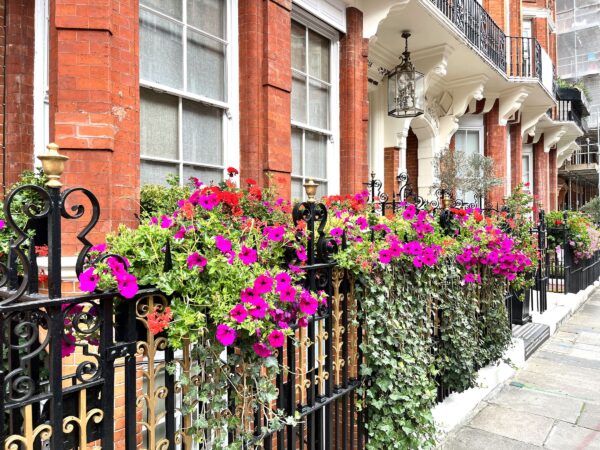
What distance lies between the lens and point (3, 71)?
332cm

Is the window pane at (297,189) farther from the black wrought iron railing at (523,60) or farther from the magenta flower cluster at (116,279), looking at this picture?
the black wrought iron railing at (523,60)

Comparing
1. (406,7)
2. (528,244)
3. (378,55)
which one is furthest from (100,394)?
(378,55)

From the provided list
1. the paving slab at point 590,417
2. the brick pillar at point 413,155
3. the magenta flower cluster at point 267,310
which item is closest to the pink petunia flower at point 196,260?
the magenta flower cluster at point 267,310

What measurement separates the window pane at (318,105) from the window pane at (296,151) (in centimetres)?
29

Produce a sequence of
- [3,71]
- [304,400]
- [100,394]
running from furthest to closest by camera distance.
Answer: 1. [3,71]
2. [304,400]
3. [100,394]

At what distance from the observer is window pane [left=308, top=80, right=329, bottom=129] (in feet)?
18.1

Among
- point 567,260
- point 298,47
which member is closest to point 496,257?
point 298,47

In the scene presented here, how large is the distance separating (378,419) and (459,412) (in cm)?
119

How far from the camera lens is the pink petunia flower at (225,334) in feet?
5.21

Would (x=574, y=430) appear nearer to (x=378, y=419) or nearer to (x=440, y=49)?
(x=378, y=419)

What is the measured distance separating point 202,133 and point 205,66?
660mm

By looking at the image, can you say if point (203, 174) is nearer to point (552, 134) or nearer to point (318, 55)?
point (318, 55)

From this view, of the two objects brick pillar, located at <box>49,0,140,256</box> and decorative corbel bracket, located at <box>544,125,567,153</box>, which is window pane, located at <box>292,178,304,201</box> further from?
decorative corbel bracket, located at <box>544,125,567,153</box>

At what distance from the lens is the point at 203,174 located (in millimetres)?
4090
